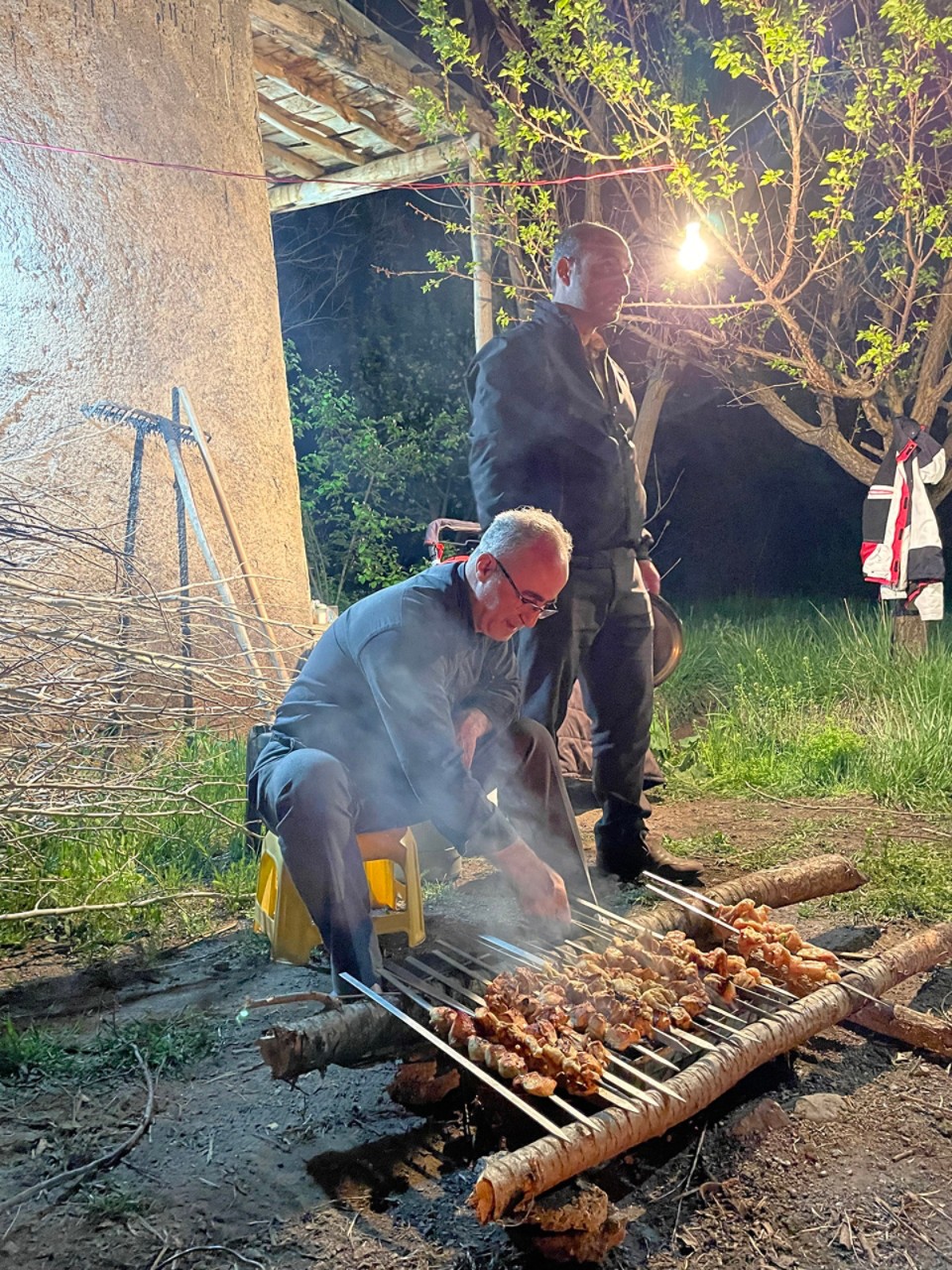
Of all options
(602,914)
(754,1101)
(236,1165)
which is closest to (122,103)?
(602,914)

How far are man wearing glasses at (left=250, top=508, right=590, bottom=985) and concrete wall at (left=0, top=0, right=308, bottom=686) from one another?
2.60 meters

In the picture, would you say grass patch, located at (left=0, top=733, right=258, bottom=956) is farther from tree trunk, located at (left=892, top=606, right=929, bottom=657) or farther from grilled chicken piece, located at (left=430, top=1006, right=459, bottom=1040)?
tree trunk, located at (left=892, top=606, right=929, bottom=657)

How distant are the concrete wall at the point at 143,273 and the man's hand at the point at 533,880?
3302 mm

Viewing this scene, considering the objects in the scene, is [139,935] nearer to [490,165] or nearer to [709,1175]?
[709,1175]

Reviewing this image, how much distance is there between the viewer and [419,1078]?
2672 millimetres

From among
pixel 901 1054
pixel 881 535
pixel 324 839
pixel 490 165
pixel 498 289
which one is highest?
pixel 490 165

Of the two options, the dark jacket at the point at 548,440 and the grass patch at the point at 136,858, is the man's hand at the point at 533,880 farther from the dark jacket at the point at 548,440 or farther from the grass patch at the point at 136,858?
the dark jacket at the point at 548,440

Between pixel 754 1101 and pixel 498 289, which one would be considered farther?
pixel 498 289

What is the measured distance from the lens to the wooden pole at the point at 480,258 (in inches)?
327

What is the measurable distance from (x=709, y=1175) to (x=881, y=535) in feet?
19.3

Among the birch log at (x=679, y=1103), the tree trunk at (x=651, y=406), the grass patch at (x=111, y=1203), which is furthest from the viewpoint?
the tree trunk at (x=651, y=406)

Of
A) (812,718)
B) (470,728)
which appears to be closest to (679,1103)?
(470,728)

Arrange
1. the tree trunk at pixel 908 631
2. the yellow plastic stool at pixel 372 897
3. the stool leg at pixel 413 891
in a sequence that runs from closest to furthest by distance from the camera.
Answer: the yellow plastic stool at pixel 372 897 < the stool leg at pixel 413 891 < the tree trunk at pixel 908 631

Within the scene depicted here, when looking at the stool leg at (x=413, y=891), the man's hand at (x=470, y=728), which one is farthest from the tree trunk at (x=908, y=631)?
the stool leg at (x=413, y=891)
